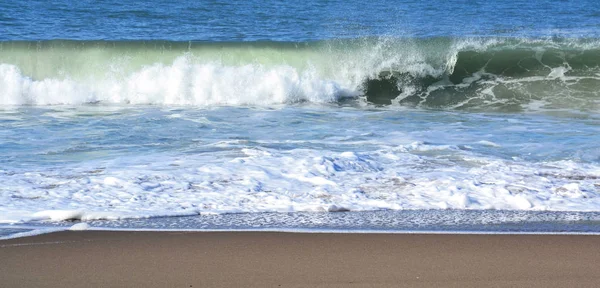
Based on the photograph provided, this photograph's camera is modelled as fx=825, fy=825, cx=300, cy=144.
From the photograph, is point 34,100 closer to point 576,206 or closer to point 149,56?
point 149,56

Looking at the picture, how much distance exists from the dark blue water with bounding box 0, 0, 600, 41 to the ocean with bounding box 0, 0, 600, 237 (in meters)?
0.08

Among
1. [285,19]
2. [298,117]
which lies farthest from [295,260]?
[285,19]

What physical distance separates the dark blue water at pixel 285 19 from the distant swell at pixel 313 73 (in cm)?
134

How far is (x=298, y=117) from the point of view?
9375mm

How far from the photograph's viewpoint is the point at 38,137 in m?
7.61

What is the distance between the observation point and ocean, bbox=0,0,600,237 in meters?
4.77

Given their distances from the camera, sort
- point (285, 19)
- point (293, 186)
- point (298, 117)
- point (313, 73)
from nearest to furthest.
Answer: point (293, 186) < point (298, 117) < point (313, 73) < point (285, 19)

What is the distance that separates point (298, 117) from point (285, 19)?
9511 mm

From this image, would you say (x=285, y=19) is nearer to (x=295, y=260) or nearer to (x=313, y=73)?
(x=313, y=73)

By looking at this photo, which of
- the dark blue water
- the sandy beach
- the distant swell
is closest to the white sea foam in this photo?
the sandy beach

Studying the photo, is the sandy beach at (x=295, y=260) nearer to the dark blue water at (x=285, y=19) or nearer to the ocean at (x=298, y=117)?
the ocean at (x=298, y=117)

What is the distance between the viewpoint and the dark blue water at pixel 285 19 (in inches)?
635

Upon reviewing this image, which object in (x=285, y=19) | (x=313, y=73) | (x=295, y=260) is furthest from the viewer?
(x=285, y=19)

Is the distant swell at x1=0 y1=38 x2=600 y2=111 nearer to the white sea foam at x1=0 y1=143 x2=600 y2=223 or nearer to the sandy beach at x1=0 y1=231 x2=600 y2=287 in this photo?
the white sea foam at x1=0 y1=143 x2=600 y2=223
